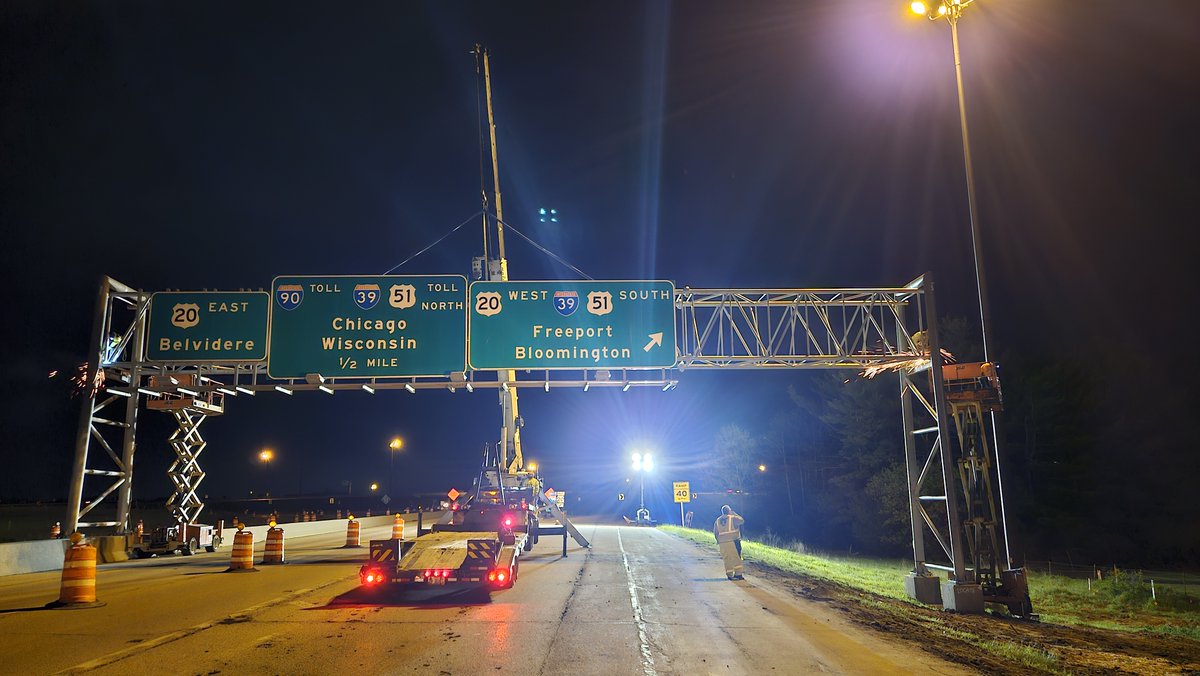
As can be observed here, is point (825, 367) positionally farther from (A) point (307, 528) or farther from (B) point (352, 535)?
(A) point (307, 528)

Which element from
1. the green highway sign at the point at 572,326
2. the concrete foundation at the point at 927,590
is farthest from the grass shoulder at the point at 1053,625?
the green highway sign at the point at 572,326

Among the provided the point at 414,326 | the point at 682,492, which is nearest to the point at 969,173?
the point at 414,326

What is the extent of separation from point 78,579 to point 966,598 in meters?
16.5

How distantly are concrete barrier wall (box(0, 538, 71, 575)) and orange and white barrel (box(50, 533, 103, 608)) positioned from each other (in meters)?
6.79

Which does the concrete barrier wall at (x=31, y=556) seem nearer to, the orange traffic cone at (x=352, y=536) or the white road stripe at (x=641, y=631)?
the orange traffic cone at (x=352, y=536)

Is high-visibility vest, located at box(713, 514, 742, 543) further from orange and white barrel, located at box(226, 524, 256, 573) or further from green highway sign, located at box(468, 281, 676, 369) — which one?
orange and white barrel, located at box(226, 524, 256, 573)

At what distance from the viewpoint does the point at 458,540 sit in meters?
15.6

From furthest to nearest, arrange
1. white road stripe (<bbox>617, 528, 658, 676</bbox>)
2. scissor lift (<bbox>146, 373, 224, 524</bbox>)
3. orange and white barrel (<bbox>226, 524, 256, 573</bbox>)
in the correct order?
1. scissor lift (<bbox>146, 373, 224, 524</bbox>)
2. orange and white barrel (<bbox>226, 524, 256, 573</bbox>)
3. white road stripe (<bbox>617, 528, 658, 676</bbox>)

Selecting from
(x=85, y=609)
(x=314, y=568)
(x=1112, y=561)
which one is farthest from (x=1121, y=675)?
(x=1112, y=561)

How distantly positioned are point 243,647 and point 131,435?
1650cm

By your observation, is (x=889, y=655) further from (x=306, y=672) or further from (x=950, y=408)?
(x=950, y=408)

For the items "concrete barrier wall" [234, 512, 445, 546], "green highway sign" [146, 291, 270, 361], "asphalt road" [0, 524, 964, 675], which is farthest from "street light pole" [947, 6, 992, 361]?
"concrete barrier wall" [234, 512, 445, 546]

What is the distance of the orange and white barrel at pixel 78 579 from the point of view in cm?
1276

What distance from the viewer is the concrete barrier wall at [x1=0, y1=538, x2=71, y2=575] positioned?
18.6 m
